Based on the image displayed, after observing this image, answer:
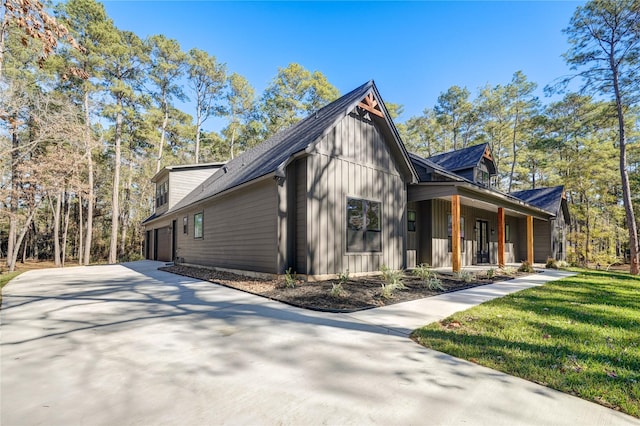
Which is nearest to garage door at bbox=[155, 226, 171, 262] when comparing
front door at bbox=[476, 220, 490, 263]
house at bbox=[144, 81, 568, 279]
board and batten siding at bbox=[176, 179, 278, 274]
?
house at bbox=[144, 81, 568, 279]

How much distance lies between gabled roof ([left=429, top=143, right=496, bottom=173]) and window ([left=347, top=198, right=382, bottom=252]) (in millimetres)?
8276

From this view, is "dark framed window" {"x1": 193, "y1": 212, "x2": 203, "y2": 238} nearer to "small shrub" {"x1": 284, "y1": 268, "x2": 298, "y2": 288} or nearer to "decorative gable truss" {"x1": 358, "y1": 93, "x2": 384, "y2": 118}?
"small shrub" {"x1": 284, "y1": 268, "x2": 298, "y2": 288}

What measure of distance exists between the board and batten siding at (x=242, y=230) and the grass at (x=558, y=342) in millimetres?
4890

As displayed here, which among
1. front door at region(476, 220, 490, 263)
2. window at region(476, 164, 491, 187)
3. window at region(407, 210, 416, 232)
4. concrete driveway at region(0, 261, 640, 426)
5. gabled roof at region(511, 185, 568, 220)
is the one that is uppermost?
window at region(476, 164, 491, 187)

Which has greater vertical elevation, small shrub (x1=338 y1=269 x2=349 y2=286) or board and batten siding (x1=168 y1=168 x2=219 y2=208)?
board and batten siding (x1=168 y1=168 x2=219 y2=208)

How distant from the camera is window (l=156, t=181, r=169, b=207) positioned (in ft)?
56.1

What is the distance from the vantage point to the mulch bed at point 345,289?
5.25 meters

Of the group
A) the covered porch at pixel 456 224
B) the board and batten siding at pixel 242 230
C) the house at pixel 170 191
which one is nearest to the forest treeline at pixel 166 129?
the house at pixel 170 191

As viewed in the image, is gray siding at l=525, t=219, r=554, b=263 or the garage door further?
gray siding at l=525, t=219, r=554, b=263

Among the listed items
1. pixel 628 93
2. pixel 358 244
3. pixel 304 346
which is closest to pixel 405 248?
pixel 358 244

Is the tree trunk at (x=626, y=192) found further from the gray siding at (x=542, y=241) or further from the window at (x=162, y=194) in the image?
the window at (x=162, y=194)

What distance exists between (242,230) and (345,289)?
4.24m

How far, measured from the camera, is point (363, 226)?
8805 mm

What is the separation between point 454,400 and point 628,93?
17807 millimetres
